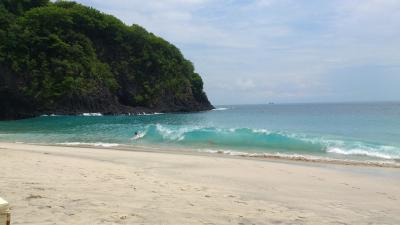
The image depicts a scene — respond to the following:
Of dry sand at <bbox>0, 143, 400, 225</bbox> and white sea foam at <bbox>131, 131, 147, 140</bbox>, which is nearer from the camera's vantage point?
dry sand at <bbox>0, 143, 400, 225</bbox>

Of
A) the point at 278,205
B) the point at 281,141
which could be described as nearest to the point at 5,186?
the point at 278,205

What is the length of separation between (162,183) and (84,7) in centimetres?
8492

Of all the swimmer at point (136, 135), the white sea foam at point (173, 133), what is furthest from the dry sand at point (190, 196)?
the swimmer at point (136, 135)

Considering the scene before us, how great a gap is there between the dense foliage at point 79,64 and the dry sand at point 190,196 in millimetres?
64077

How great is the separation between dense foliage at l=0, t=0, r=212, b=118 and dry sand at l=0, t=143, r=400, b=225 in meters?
64.1

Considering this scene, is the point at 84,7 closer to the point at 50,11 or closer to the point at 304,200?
the point at 50,11

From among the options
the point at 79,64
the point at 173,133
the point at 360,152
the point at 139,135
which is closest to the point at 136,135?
the point at 139,135

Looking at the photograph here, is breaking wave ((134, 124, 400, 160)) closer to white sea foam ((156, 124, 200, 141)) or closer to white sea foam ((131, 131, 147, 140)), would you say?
white sea foam ((156, 124, 200, 141))

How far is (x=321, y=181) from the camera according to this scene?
39.2 feet

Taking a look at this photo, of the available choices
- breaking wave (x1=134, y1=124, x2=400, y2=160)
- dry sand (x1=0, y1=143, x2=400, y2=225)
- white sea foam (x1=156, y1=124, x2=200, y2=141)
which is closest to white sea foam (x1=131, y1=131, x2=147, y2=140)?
breaking wave (x1=134, y1=124, x2=400, y2=160)

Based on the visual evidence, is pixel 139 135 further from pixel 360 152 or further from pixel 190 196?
pixel 190 196

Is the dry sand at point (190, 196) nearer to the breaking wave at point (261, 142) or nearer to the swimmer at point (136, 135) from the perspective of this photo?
the breaking wave at point (261, 142)

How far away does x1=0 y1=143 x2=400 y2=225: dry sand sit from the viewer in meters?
6.45

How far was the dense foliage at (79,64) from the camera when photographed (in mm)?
71125
